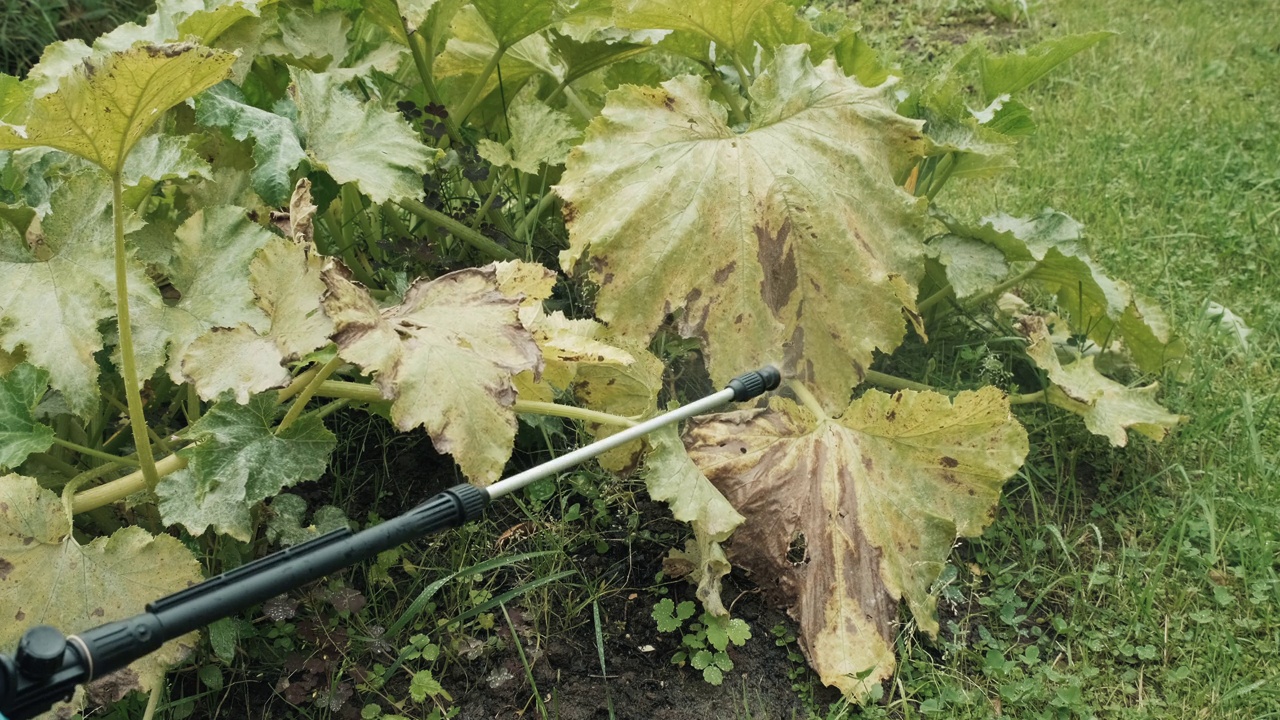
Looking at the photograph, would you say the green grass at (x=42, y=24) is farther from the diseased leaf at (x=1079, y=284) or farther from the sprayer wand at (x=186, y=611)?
the sprayer wand at (x=186, y=611)

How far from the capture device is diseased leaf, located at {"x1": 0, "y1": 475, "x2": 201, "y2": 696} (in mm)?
1432

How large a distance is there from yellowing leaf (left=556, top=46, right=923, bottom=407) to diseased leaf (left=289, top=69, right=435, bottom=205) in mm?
270

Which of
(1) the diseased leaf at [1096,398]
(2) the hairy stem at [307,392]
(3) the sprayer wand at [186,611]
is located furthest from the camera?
(1) the diseased leaf at [1096,398]

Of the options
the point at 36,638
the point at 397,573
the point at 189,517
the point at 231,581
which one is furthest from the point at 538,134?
the point at 36,638

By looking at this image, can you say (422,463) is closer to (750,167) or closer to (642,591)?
(642,591)

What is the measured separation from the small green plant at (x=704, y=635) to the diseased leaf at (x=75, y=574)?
0.76 metres

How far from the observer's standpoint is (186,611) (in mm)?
1072

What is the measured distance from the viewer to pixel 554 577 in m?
1.83

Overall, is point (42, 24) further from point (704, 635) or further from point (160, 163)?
point (704, 635)

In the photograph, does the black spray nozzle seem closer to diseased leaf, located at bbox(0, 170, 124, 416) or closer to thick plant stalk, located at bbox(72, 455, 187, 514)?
thick plant stalk, located at bbox(72, 455, 187, 514)

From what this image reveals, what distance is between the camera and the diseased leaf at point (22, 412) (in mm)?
1482

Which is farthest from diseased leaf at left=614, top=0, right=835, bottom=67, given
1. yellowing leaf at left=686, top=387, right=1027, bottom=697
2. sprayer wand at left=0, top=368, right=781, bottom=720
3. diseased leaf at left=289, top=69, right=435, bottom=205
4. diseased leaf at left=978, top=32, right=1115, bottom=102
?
sprayer wand at left=0, top=368, right=781, bottom=720

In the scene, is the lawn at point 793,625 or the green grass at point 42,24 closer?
the lawn at point 793,625

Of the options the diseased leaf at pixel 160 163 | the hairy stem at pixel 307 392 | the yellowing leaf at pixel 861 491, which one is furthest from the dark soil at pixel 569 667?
the diseased leaf at pixel 160 163
